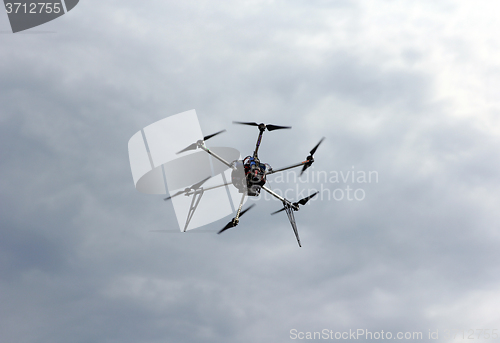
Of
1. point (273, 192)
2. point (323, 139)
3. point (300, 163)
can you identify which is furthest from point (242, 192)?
point (323, 139)

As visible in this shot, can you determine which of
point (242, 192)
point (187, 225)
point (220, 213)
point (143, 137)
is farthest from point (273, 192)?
point (143, 137)

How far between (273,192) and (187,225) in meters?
14.7

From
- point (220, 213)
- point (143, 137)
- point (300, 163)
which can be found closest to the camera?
point (143, 137)

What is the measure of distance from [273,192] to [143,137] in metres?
20.7

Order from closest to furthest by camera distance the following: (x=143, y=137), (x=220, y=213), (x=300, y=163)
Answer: (x=143, y=137) < (x=300, y=163) < (x=220, y=213)

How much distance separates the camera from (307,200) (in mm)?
68062

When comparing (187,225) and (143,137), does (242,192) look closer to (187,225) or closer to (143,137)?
(187,225)

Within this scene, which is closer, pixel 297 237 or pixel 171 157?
pixel 171 157

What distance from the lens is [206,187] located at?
65000 mm

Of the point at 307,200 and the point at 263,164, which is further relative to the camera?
the point at 307,200

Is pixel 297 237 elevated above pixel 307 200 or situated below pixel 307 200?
below

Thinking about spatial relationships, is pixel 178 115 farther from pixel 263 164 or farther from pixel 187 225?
pixel 187 225

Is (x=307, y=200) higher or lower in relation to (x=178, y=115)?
lower

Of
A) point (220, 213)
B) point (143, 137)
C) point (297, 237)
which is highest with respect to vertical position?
point (143, 137)
